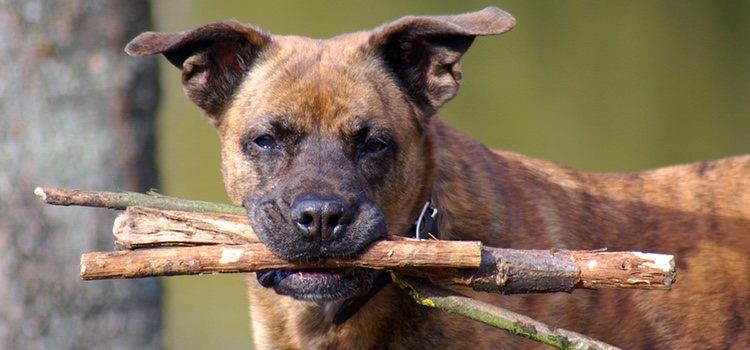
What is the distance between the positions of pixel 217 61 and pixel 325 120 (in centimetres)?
73

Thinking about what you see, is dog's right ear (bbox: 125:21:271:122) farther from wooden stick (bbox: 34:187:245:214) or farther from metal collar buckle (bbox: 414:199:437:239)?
metal collar buckle (bbox: 414:199:437:239)

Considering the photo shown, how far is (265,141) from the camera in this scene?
443 cm

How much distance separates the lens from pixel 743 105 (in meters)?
10.7

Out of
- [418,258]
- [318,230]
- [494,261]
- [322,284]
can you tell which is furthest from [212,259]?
[494,261]

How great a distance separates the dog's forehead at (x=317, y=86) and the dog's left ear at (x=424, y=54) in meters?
0.08

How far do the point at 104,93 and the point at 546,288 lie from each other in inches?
141

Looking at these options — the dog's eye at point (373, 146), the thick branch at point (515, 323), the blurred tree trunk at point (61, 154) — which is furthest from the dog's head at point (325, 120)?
the blurred tree trunk at point (61, 154)

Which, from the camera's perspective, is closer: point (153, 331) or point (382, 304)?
point (382, 304)

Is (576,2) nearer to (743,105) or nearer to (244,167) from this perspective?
(743,105)

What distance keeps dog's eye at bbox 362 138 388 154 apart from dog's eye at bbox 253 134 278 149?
32 centimetres

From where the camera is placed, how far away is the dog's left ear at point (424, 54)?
15.0 feet

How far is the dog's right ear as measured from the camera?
4680 mm

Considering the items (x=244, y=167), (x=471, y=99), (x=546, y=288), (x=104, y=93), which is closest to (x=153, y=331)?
(x=104, y=93)

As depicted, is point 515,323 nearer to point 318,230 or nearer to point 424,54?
point 318,230
